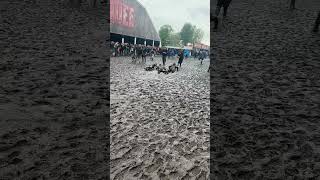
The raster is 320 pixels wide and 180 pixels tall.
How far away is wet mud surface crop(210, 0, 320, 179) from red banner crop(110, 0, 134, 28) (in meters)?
10.6

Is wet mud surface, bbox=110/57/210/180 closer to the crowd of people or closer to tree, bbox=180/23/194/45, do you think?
the crowd of people

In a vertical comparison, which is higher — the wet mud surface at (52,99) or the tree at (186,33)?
the tree at (186,33)

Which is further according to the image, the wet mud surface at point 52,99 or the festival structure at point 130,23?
the festival structure at point 130,23

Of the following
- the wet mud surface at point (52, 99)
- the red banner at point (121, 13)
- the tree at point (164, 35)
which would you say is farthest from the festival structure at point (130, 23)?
the tree at point (164, 35)

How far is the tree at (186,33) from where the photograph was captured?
314ft

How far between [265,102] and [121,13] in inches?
716

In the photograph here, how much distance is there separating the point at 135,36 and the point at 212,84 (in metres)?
20.8

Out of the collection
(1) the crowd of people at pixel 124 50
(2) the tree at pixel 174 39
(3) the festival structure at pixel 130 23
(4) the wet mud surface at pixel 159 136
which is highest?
(2) the tree at pixel 174 39

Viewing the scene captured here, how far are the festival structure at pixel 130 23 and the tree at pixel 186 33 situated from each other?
6375 cm

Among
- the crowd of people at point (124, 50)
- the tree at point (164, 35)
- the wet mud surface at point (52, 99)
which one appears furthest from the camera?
the tree at point (164, 35)

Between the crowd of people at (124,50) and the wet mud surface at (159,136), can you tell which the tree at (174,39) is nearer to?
the crowd of people at (124,50)

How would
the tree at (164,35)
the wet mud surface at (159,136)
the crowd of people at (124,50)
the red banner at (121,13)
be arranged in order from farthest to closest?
1. the tree at (164,35)
2. the crowd of people at (124,50)
3. the red banner at (121,13)
4. the wet mud surface at (159,136)

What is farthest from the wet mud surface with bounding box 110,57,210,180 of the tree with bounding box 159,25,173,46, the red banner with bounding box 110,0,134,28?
the tree with bounding box 159,25,173,46

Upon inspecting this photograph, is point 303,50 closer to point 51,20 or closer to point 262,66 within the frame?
point 262,66
